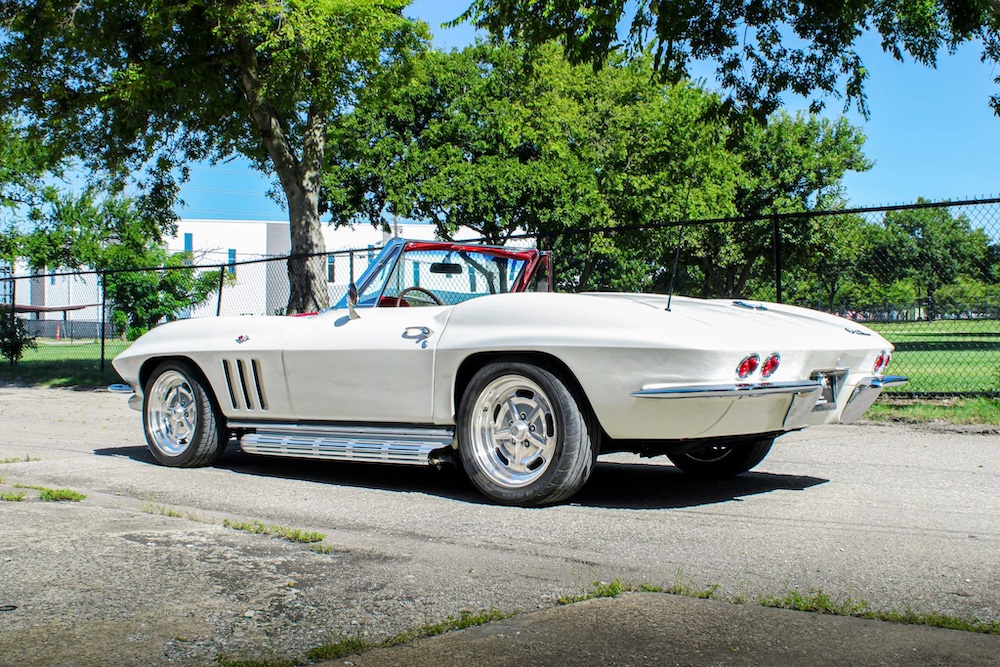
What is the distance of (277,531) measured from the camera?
4.77 metres

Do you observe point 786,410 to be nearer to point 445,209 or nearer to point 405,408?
point 405,408

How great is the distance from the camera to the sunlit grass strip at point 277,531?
4.61 m

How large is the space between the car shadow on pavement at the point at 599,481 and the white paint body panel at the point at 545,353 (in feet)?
1.60

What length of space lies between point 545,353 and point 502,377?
0.92ft

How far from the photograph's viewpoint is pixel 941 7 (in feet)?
51.1

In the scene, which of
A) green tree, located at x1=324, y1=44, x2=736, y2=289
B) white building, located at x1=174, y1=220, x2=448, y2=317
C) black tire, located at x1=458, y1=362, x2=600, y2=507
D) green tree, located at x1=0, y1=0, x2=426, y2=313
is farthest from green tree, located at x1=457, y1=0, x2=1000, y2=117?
white building, located at x1=174, y1=220, x2=448, y2=317

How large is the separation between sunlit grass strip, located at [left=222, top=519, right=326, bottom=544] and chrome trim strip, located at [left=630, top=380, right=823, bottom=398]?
5.42 ft

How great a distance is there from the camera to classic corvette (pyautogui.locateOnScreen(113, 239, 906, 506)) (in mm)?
5020

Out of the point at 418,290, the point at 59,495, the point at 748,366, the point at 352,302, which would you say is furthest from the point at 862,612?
the point at 59,495

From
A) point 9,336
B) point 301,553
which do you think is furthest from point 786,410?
point 9,336

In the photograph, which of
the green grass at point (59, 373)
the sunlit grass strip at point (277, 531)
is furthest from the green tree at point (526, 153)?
the sunlit grass strip at point (277, 531)

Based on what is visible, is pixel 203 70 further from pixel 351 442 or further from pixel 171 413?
pixel 351 442

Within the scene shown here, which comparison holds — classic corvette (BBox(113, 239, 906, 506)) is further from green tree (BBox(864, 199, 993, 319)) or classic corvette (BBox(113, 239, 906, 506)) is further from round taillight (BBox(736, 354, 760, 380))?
green tree (BBox(864, 199, 993, 319))

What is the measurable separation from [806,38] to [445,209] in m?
22.1
